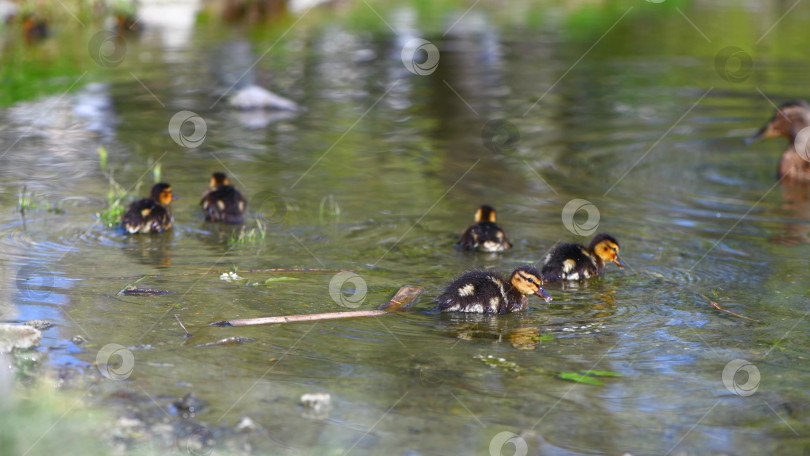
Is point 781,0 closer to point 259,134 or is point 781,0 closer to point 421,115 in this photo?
point 421,115

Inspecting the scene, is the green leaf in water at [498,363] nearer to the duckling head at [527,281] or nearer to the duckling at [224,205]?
the duckling head at [527,281]

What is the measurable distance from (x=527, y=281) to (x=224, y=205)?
7.43 feet

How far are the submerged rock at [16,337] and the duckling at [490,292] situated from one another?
1.81 m

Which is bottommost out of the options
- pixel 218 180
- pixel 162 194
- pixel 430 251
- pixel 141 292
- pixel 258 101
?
pixel 141 292

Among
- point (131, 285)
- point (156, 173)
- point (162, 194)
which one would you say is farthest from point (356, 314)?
point (156, 173)

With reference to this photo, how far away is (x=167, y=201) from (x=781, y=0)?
1808 centimetres

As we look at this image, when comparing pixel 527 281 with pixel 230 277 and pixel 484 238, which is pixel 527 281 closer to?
pixel 484 238

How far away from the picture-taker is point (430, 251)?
6.01m

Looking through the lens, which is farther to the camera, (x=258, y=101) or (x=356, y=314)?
(x=258, y=101)

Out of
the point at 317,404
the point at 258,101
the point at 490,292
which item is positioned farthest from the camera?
the point at 258,101

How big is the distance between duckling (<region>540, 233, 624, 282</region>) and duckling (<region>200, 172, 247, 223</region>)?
1.96 metres

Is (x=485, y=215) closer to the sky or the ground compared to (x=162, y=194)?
closer to the sky

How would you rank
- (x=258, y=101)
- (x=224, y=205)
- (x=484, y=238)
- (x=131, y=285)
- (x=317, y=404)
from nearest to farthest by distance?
(x=317, y=404) → (x=131, y=285) → (x=484, y=238) → (x=224, y=205) → (x=258, y=101)

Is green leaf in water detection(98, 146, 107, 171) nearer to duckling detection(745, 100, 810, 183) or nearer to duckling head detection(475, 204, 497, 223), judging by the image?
duckling head detection(475, 204, 497, 223)
